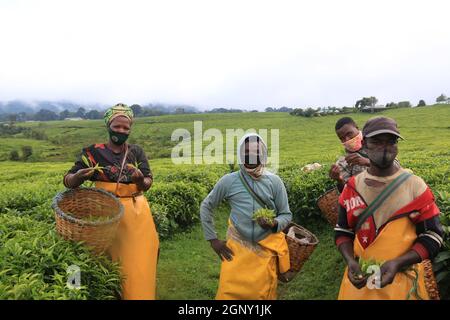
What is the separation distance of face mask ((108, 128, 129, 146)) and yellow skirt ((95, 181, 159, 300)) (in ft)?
1.37

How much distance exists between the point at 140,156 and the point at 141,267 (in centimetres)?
105

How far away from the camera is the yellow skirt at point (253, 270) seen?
11.5 ft

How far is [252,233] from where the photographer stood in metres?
3.59

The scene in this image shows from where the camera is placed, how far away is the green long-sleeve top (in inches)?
142

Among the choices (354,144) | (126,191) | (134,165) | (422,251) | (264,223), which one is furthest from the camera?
(354,144)

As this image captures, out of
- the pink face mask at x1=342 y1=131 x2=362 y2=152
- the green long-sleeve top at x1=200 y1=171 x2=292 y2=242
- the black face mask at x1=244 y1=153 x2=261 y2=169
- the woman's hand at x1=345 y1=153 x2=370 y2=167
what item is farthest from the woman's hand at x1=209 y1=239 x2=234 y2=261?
the pink face mask at x1=342 y1=131 x2=362 y2=152

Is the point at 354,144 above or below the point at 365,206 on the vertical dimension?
above

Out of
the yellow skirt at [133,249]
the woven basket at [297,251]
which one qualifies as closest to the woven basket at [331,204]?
the woven basket at [297,251]

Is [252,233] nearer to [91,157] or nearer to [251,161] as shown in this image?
[251,161]

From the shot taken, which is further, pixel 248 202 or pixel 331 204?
pixel 331 204

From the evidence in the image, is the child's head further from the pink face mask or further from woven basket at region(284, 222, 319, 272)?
woven basket at region(284, 222, 319, 272)

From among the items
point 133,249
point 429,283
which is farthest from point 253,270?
point 429,283

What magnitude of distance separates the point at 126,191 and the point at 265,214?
1.30 m
